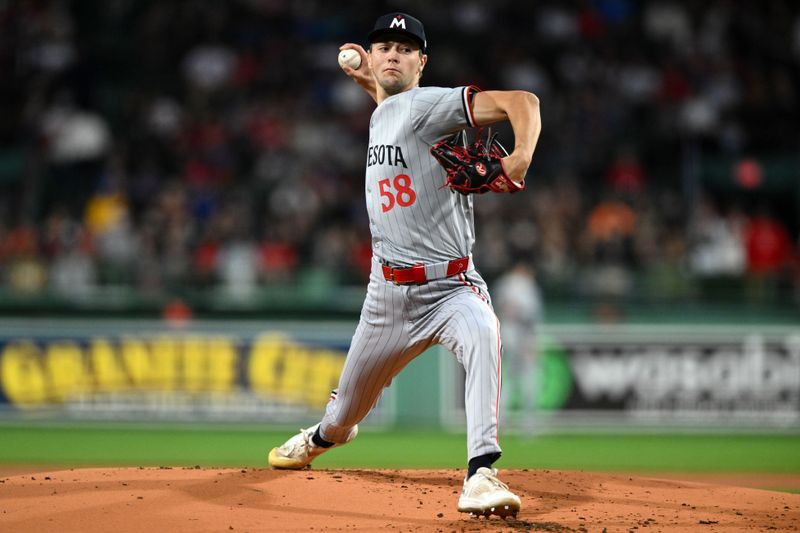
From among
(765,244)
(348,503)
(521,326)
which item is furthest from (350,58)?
(765,244)

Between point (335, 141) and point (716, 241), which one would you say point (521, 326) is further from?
point (335, 141)

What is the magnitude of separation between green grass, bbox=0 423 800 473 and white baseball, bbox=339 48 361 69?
4.15 m

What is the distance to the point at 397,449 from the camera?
34.1 ft

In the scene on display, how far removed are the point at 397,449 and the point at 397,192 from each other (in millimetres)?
5939

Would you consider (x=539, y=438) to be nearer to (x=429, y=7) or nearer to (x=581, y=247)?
(x=581, y=247)

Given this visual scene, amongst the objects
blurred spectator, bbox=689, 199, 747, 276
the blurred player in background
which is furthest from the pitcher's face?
blurred spectator, bbox=689, 199, 747, 276

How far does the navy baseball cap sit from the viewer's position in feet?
16.1

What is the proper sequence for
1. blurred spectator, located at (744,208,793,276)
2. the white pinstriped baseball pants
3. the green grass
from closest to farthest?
the white pinstriped baseball pants
the green grass
blurred spectator, located at (744,208,793,276)

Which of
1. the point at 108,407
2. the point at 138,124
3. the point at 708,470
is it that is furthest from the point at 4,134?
the point at 708,470

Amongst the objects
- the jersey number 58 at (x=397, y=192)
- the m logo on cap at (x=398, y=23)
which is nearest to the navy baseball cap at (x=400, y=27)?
the m logo on cap at (x=398, y=23)

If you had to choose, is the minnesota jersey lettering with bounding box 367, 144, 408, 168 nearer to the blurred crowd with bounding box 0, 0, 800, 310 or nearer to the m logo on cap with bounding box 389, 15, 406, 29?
the m logo on cap with bounding box 389, 15, 406, 29

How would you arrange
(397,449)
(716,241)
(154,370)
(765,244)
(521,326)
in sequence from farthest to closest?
(765,244) → (716,241) → (154,370) → (521,326) → (397,449)

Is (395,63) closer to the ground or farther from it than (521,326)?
farther from it

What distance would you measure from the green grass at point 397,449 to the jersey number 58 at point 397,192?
432 cm
